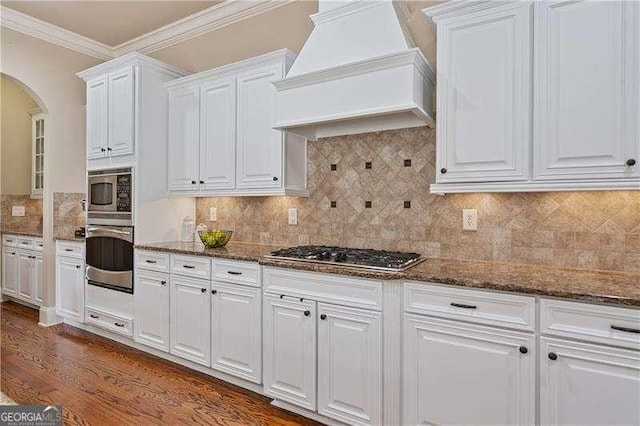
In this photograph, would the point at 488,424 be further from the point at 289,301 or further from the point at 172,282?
the point at 172,282

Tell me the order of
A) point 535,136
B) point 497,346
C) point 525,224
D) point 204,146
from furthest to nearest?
point 204,146, point 525,224, point 535,136, point 497,346

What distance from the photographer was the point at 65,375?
9.21 feet

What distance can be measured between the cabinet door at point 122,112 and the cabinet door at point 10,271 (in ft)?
8.12

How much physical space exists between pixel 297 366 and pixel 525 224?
161 centimetres

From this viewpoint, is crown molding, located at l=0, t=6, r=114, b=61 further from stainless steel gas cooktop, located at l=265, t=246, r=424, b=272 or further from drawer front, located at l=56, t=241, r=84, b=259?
stainless steel gas cooktop, located at l=265, t=246, r=424, b=272

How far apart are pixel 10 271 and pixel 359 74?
16.6 ft

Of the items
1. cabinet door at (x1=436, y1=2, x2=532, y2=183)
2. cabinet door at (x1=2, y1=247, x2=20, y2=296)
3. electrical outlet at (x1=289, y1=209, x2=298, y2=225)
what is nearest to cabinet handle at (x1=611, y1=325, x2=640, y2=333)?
cabinet door at (x1=436, y1=2, x2=532, y2=183)

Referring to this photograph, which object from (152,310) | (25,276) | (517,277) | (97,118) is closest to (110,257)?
(152,310)

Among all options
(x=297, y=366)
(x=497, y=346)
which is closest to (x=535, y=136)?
(x=497, y=346)

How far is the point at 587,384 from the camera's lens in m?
1.56

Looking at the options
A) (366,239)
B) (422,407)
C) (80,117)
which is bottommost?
(422,407)

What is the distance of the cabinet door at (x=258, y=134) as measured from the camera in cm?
285

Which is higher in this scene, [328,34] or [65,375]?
[328,34]

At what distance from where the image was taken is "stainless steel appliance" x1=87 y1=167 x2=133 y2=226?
3303mm
